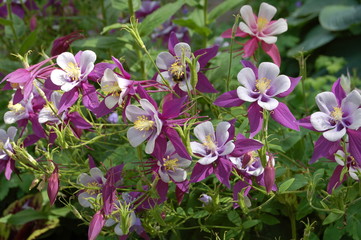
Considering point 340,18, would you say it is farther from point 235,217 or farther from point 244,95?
point 244,95

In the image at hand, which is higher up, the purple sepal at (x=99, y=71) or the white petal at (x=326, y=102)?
the purple sepal at (x=99, y=71)

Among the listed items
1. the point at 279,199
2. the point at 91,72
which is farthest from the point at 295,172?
the point at 91,72

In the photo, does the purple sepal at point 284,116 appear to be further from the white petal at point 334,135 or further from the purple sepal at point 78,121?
the purple sepal at point 78,121

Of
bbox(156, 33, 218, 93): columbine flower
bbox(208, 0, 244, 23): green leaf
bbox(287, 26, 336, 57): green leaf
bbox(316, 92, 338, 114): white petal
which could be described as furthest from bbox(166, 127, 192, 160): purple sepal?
bbox(287, 26, 336, 57): green leaf

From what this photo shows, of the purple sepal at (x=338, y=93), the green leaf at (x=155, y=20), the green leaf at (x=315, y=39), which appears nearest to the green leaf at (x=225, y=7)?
the green leaf at (x=155, y=20)

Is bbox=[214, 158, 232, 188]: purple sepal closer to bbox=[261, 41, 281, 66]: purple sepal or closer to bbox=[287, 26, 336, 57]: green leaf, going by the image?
bbox=[261, 41, 281, 66]: purple sepal

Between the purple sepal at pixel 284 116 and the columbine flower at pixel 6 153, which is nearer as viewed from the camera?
the purple sepal at pixel 284 116
